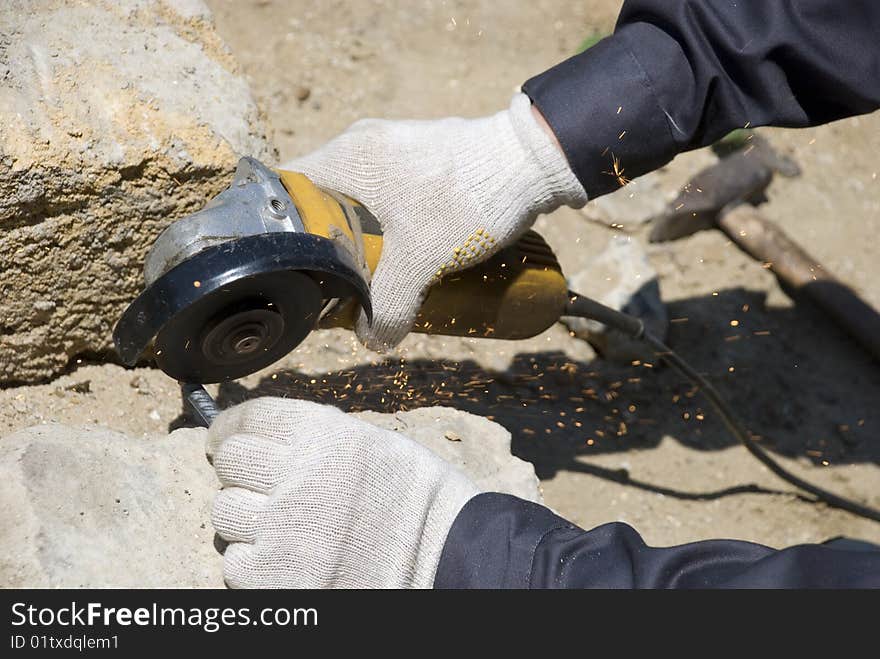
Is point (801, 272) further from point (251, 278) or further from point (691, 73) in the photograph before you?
point (251, 278)

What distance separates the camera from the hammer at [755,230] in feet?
12.4

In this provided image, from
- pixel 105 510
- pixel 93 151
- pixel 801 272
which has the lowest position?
pixel 801 272

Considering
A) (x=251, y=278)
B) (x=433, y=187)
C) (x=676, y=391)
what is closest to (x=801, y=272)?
(x=676, y=391)

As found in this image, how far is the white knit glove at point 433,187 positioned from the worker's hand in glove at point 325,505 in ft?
1.43

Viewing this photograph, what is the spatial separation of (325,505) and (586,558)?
1.69ft

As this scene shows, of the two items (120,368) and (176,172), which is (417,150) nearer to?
(176,172)

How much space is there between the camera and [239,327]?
6.57 feet

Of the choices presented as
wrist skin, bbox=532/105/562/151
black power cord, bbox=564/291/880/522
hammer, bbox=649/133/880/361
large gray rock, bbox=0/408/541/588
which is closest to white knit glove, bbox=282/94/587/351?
wrist skin, bbox=532/105/562/151

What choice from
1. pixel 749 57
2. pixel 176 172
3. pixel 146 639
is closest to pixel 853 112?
pixel 749 57

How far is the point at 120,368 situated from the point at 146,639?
1195mm

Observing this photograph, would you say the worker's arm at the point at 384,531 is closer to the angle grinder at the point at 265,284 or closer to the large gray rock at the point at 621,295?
the angle grinder at the point at 265,284

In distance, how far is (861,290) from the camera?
13.0 feet

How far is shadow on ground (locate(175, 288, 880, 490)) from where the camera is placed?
3.13 meters

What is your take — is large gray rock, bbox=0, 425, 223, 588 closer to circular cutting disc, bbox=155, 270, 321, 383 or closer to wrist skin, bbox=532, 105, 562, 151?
circular cutting disc, bbox=155, 270, 321, 383
